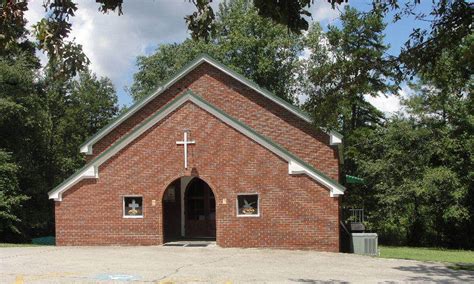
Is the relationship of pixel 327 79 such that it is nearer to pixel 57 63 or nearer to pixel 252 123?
pixel 57 63

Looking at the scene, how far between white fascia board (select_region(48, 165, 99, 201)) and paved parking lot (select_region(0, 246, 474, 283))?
8.81 feet

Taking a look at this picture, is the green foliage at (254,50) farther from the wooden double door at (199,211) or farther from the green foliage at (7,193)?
the wooden double door at (199,211)

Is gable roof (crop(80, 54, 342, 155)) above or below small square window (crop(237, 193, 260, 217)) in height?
above

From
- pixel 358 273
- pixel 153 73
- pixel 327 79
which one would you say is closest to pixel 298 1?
pixel 327 79

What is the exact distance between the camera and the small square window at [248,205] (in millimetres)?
19406

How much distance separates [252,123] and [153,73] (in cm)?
3144

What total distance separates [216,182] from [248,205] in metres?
1.41

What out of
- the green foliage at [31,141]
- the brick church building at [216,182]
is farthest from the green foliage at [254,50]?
the brick church building at [216,182]

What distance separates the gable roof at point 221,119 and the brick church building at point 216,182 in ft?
0.12

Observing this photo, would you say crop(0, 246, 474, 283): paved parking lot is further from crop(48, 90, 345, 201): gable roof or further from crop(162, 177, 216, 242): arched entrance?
crop(162, 177, 216, 242): arched entrance

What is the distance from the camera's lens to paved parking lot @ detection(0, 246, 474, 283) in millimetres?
12062

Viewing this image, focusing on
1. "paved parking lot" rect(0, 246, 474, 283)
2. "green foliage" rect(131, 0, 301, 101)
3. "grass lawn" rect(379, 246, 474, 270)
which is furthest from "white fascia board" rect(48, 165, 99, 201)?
"green foliage" rect(131, 0, 301, 101)

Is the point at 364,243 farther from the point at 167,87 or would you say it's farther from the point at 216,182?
the point at 167,87

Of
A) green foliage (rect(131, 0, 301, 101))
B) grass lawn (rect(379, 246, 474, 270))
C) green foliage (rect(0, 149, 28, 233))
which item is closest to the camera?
grass lawn (rect(379, 246, 474, 270))
